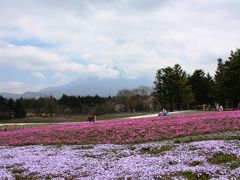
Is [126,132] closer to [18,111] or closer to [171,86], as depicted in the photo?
[171,86]

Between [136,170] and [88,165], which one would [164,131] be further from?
[136,170]

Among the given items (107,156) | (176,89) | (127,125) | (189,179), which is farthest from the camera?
(176,89)

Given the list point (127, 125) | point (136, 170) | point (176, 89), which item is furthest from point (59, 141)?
point (176, 89)

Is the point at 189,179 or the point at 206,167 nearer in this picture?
the point at 189,179

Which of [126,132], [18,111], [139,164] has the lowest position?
[139,164]

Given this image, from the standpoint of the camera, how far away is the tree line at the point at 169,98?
87625mm

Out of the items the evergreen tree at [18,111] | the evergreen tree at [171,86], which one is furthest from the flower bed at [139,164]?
the evergreen tree at [18,111]

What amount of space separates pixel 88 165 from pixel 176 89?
8004cm

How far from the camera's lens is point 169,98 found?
9700 cm

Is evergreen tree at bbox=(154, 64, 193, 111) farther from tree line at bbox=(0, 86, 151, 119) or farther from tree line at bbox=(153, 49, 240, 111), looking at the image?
tree line at bbox=(0, 86, 151, 119)

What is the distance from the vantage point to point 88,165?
16281mm

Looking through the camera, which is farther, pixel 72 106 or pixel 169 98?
pixel 72 106

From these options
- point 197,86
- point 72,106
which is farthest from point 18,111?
point 197,86

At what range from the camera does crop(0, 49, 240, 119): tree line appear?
8762 cm
